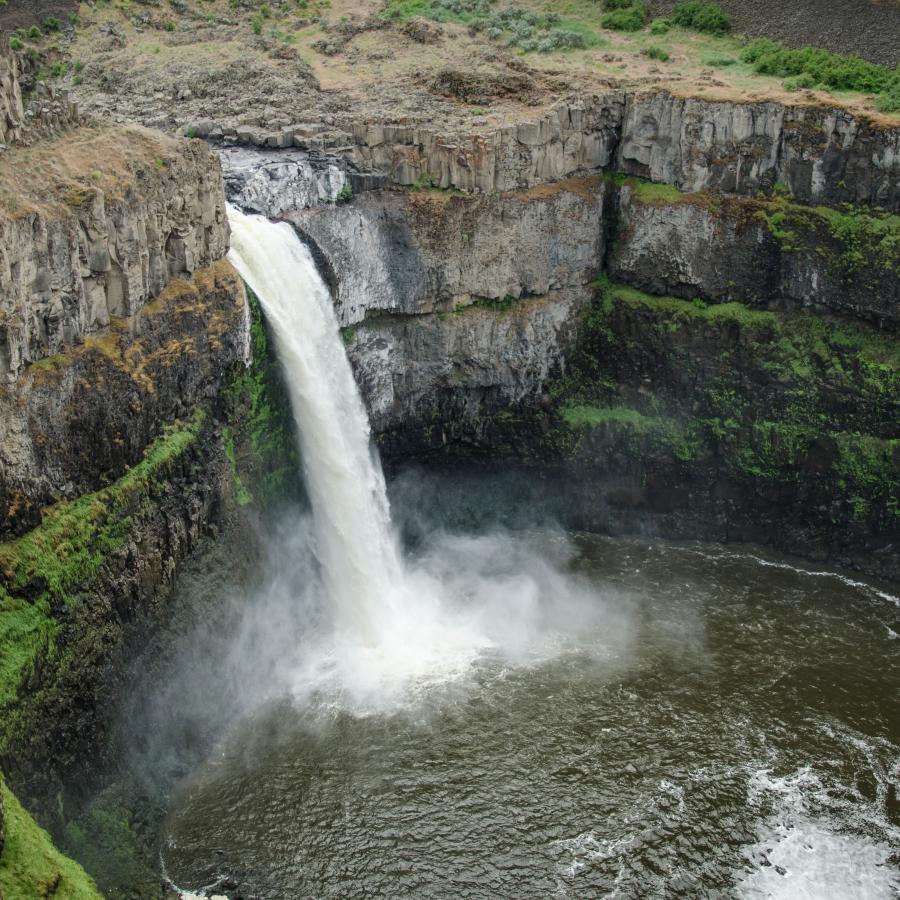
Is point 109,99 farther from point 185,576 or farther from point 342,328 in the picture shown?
point 185,576

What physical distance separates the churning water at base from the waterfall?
8 cm

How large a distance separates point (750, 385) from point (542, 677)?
14.1 metres

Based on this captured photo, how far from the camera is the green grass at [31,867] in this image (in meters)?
19.4

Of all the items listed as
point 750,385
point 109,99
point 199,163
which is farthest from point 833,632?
point 109,99

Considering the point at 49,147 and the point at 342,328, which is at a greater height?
the point at 49,147

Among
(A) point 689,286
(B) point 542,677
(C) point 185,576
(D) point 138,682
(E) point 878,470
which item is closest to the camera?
(D) point 138,682

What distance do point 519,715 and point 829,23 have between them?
106 ft

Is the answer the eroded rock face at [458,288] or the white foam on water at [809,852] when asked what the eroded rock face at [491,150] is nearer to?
the eroded rock face at [458,288]

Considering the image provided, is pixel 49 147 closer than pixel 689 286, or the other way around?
pixel 49 147

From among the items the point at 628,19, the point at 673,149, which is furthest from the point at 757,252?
the point at 628,19

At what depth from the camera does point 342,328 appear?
37969 mm

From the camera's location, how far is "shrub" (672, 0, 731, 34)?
50594mm

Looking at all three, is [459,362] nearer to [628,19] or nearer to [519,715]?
[519,715]

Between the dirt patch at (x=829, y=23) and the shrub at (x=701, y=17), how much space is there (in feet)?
1.89
